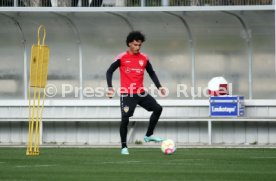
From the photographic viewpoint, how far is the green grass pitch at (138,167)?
12.1 meters

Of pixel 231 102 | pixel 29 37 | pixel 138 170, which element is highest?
pixel 29 37

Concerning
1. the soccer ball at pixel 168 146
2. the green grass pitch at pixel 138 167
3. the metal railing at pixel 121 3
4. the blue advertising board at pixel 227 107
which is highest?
the metal railing at pixel 121 3

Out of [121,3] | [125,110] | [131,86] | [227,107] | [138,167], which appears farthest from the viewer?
[121,3]

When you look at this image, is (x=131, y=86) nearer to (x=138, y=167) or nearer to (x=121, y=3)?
(x=138, y=167)

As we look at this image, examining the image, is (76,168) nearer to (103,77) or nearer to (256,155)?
→ (256,155)

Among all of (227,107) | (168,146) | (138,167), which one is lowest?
(138,167)

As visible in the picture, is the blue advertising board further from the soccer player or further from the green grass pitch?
the soccer player

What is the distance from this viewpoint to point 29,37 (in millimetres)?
25688

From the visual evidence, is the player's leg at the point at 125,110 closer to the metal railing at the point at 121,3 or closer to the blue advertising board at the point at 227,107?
the blue advertising board at the point at 227,107

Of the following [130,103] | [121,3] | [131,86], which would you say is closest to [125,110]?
[130,103]

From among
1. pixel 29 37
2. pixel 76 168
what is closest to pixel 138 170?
pixel 76 168

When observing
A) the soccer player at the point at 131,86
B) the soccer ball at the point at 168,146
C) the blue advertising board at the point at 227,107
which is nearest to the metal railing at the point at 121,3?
the blue advertising board at the point at 227,107

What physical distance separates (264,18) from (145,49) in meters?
3.16

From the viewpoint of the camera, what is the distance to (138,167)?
13.9m
